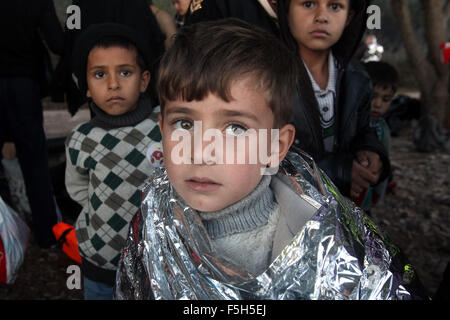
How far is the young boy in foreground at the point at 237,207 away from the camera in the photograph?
83 centimetres

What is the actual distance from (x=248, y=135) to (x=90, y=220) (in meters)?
0.93

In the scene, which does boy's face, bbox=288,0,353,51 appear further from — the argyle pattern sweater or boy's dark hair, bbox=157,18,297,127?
the argyle pattern sweater

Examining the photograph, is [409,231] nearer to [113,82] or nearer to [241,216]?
[241,216]

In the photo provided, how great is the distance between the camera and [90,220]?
1.54 meters

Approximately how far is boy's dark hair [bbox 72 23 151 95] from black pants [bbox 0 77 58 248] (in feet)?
2.61

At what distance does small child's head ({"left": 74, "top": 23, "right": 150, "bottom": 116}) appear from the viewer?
139 cm

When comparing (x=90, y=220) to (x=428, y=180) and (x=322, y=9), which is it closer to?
(x=322, y=9)

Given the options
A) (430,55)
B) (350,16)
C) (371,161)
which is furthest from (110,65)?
(430,55)

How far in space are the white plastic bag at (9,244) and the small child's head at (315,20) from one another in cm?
162

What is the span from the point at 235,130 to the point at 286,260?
347 millimetres

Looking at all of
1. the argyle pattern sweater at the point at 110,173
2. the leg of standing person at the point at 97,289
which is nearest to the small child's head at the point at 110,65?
the argyle pattern sweater at the point at 110,173

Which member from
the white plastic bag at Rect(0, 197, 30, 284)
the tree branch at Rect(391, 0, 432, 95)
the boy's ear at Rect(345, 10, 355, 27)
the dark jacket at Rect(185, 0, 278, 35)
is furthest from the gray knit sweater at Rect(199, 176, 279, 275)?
the tree branch at Rect(391, 0, 432, 95)

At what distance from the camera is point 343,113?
1.60m

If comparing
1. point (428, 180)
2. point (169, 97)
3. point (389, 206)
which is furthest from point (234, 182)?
point (428, 180)
